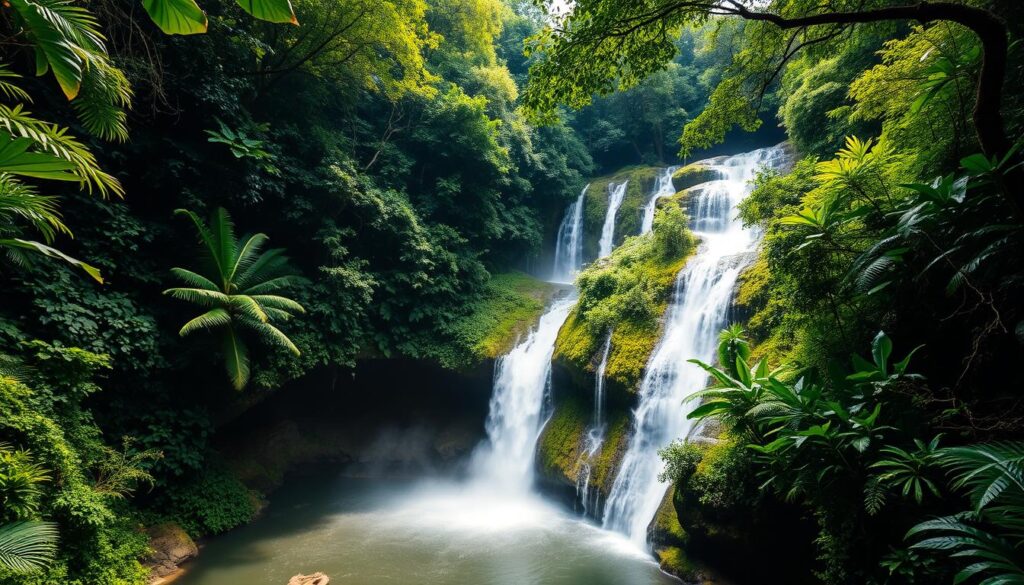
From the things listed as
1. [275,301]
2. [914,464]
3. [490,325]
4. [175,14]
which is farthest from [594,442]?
[175,14]

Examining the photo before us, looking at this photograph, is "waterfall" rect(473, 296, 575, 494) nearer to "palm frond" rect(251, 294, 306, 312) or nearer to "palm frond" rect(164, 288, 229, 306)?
"palm frond" rect(251, 294, 306, 312)

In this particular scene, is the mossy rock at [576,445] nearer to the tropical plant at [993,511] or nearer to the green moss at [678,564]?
the green moss at [678,564]

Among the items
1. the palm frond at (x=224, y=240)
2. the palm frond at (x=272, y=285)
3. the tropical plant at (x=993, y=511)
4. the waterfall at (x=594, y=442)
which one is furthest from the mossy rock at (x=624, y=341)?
the palm frond at (x=224, y=240)

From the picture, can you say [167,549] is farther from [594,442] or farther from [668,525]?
[668,525]

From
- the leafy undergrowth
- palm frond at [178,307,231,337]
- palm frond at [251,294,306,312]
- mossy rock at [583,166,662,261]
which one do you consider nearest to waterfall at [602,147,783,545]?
the leafy undergrowth

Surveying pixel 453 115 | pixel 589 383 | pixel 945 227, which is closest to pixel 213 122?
pixel 453 115

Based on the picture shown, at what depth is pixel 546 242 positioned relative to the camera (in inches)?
763

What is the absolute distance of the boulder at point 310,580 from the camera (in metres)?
6.21

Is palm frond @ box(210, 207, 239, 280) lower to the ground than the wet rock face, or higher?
higher

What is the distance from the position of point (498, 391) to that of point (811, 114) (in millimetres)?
10009

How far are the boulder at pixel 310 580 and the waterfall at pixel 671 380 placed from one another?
4.77 meters

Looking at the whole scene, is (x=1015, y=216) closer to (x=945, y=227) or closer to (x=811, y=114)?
(x=945, y=227)

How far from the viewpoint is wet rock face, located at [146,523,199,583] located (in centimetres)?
674

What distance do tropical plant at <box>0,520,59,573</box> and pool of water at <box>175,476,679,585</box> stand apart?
320cm
